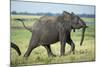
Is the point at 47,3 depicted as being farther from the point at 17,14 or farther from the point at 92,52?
the point at 92,52

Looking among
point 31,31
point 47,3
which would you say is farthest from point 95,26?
point 31,31

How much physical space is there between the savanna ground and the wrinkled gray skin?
49mm

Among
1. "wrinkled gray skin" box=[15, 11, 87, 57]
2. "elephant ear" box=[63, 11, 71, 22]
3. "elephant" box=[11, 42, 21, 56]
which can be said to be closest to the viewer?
"elephant" box=[11, 42, 21, 56]

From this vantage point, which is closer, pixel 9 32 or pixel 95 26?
pixel 9 32

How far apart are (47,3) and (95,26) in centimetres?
76

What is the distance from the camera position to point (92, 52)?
2586mm

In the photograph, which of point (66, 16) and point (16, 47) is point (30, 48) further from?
point (66, 16)

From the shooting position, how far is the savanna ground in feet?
7.20

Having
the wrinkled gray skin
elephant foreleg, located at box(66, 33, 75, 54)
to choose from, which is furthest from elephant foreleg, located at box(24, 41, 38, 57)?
elephant foreleg, located at box(66, 33, 75, 54)

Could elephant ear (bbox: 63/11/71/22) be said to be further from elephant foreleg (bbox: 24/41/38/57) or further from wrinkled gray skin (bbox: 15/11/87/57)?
elephant foreleg (bbox: 24/41/38/57)

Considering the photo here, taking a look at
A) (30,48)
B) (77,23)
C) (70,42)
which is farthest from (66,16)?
(30,48)

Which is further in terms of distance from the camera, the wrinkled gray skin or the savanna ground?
the wrinkled gray skin

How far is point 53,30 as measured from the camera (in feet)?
7.77
